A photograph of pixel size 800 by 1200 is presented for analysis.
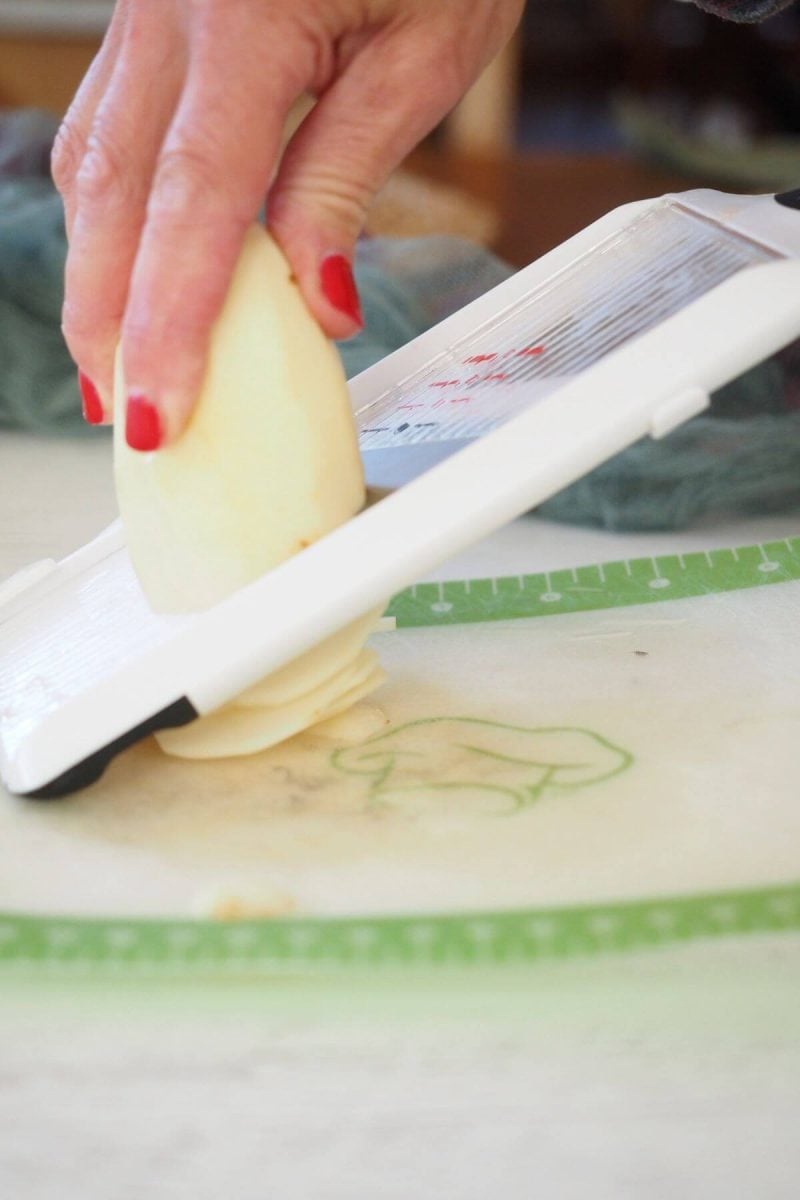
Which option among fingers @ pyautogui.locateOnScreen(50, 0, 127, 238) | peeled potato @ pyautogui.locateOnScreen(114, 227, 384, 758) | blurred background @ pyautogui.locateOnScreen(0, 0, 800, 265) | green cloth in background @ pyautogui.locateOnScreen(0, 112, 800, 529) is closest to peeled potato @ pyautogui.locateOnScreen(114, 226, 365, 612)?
peeled potato @ pyautogui.locateOnScreen(114, 227, 384, 758)

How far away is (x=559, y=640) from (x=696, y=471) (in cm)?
22

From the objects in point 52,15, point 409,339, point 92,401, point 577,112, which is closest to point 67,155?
point 92,401

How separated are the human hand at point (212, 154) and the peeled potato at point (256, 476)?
1 centimetres

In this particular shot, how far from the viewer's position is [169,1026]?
47cm

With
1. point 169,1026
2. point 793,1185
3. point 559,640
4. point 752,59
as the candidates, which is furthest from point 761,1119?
point 752,59

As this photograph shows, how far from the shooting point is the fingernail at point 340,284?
2.00ft

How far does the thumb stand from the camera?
614 mm

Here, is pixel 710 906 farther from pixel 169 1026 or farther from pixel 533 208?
pixel 533 208

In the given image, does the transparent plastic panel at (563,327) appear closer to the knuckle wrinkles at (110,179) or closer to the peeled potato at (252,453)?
the peeled potato at (252,453)

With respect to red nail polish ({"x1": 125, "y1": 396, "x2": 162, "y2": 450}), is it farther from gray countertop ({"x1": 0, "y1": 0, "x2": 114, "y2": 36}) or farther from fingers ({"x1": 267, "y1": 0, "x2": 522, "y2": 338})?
gray countertop ({"x1": 0, "y1": 0, "x2": 114, "y2": 36})

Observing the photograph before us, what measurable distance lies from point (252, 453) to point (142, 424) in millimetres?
47

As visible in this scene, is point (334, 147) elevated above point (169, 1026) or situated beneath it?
elevated above

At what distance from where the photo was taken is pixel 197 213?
0.57 m

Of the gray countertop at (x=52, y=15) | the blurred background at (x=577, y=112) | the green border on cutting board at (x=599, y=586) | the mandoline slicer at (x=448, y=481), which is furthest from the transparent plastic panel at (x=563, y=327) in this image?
the gray countertop at (x=52, y=15)
